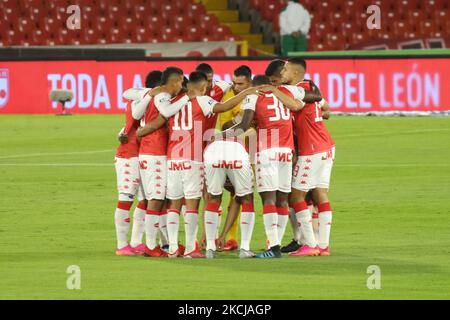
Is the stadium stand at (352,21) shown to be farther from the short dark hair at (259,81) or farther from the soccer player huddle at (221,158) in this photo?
the short dark hair at (259,81)

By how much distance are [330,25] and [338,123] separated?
10.8 meters

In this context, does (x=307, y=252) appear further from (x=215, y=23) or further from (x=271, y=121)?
(x=215, y=23)

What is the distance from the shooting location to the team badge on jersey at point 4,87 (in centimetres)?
3703

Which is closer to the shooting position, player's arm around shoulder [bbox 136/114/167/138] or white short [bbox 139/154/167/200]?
player's arm around shoulder [bbox 136/114/167/138]

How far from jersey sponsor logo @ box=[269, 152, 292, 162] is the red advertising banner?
2120 cm

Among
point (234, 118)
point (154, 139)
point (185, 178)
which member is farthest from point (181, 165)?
point (234, 118)

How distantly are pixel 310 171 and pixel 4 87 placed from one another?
74.6 ft

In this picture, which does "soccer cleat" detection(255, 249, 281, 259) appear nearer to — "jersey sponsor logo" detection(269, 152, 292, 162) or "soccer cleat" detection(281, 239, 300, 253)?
"soccer cleat" detection(281, 239, 300, 253)

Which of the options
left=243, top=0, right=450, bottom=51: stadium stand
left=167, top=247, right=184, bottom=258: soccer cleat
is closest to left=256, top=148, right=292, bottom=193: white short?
left=167, top=247, right=184, bottom=258: soccer cleat

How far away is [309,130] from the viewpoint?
16.0 m

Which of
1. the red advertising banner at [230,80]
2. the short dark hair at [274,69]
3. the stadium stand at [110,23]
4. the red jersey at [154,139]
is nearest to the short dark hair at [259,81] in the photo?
the short dark hair at [274,69]

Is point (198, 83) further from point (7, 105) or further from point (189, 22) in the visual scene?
point (189, 22)

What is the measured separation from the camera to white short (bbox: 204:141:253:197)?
15.4m
